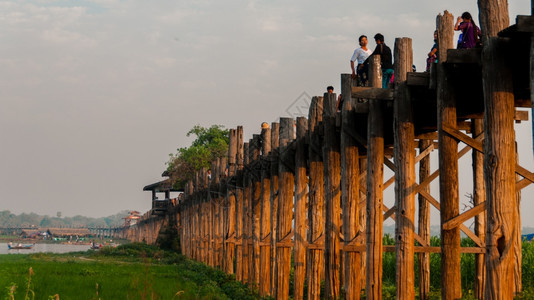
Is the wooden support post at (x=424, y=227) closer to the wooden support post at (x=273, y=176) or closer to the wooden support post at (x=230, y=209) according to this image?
the wooden support post at (x=273, y=176)

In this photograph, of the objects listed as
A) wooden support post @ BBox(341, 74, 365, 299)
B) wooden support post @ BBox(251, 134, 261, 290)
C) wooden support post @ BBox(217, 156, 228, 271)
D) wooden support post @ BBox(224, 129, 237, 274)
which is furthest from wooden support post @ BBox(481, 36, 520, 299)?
wooden support post @ BBox(217, 156, 228, 271)

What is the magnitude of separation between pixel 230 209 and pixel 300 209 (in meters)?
9.72

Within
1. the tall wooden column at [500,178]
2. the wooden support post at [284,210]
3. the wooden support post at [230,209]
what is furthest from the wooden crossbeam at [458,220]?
the wooden support post at [230,209]

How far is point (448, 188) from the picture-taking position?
8172 mm

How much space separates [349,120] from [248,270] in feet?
34.3

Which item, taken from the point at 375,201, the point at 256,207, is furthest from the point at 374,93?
the point at 256,207

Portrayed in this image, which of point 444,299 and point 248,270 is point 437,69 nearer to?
point 444,299

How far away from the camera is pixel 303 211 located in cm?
1480

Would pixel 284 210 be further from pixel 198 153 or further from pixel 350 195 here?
pixel 198 153

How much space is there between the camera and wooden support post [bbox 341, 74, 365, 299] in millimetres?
11312

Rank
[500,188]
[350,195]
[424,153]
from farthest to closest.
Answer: [424,153] < [350,195] < [500,188]

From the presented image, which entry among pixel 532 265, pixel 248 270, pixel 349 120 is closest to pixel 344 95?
pixel 349 120

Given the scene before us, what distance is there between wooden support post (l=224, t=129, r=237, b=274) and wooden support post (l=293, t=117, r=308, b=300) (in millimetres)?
8886

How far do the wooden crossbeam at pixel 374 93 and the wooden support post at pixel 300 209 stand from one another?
14.2 ft
